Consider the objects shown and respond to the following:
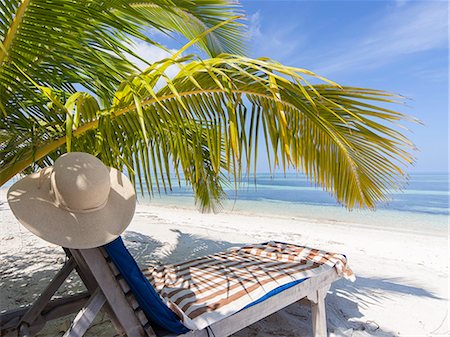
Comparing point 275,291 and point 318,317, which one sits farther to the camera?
point 318,317

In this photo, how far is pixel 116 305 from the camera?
149cm

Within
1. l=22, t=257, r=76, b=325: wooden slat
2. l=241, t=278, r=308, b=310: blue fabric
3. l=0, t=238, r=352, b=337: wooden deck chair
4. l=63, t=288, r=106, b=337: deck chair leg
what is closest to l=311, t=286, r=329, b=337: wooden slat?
l=0, t=238, r=352, b=337: wooden deck chair

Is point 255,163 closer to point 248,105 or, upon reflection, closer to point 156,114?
point 248,105

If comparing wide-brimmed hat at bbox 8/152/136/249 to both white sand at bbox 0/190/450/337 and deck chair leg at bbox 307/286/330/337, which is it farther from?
deck chair leg at bbox 307/286/330/337

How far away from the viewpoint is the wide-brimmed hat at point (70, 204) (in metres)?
1.29

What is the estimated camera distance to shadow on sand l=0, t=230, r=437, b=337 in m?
2.49

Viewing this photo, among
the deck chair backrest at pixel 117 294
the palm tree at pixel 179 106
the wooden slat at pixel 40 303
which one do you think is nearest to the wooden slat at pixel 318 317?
the palm tree at pixel 179 106

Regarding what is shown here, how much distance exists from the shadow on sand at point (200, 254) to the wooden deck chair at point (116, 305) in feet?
1.05

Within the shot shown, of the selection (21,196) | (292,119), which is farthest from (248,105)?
(21,196)

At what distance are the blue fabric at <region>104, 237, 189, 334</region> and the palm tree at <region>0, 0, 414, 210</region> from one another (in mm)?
488

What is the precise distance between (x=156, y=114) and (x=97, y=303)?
3.15ft

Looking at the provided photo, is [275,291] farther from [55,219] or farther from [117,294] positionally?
[55,219]

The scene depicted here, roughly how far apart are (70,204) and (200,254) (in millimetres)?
3753

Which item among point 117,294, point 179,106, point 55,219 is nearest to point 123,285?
point 117,294
